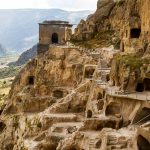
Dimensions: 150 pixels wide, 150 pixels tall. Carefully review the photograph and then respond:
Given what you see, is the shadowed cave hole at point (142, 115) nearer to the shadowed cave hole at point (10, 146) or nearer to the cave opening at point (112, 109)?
the cave opening at point (112, 109)

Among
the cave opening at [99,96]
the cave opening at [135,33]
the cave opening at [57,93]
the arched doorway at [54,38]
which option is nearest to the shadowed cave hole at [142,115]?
the cave opening at [99,96]

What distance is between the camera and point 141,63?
54.7 meters

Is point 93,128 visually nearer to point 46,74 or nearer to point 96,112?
point 96,112

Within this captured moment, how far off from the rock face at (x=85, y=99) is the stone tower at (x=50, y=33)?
22.3ft

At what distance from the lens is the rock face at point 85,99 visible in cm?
4762

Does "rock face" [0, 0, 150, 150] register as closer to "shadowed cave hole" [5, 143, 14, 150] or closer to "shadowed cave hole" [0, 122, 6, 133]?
"shadowed cave hole" [5, 143, 14, 150]

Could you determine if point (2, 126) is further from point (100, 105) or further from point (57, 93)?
point (100, 105)

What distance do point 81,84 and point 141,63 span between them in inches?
563

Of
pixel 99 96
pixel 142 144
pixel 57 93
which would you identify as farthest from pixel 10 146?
pixel 142 144

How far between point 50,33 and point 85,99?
35.0 m

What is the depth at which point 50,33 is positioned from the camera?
9656 centimetres

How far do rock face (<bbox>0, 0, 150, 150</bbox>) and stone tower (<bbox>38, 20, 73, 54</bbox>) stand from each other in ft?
22.3

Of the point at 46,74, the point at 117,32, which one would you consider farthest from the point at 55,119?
the point at 117,32

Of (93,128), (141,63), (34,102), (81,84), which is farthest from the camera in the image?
(34,102)
